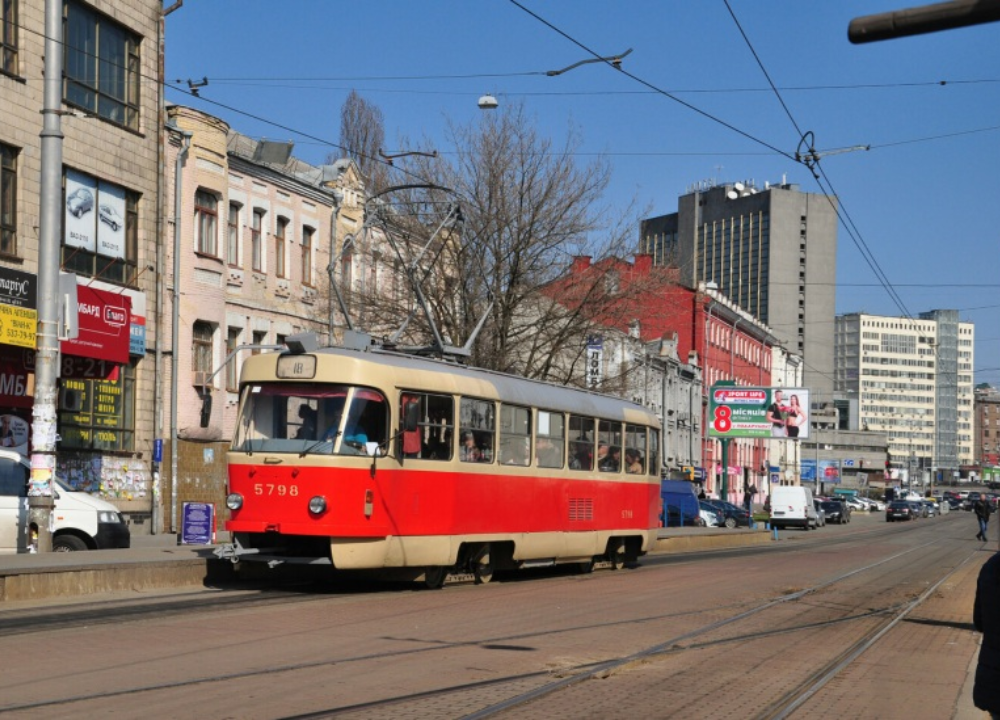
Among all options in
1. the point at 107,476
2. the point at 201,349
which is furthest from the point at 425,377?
the point at 201,349

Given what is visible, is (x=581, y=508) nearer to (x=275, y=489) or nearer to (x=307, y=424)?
(x=307, y=424)

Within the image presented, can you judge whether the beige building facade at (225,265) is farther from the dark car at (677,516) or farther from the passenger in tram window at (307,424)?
the dark car at (677,516)

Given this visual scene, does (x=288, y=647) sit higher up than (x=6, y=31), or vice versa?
(x=6, y=31)

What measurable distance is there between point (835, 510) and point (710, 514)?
22736 millimetres

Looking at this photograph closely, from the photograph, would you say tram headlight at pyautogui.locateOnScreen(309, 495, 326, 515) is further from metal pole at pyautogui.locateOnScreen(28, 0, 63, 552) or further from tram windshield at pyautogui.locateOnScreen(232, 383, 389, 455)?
metal pole at pyautogui.locateOnScreen(28, 0, 63, 552)

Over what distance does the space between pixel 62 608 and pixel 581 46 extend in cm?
1502

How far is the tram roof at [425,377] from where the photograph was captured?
17.6 metres

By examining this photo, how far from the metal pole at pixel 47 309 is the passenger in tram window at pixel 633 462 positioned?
10295mm

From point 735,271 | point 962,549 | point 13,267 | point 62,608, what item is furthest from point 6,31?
point 735,271

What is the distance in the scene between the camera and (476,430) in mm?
19766

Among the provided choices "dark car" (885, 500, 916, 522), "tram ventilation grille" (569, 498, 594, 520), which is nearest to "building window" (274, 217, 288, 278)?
"tram ventilation grille" (569, 498, 594, 520)

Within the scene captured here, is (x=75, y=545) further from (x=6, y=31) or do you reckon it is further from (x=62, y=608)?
(x=6, y=31)

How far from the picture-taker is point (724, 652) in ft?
44.3

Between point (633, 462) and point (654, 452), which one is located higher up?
point (654, 452)
